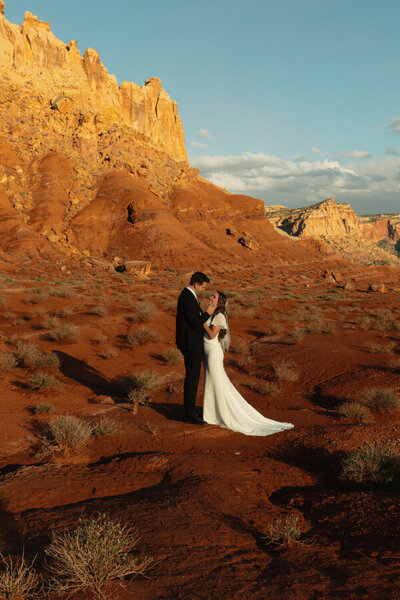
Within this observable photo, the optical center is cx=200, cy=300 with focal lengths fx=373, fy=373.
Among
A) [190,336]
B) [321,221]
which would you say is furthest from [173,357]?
[321,221]

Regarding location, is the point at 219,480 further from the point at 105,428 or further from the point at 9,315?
the point at 9,315

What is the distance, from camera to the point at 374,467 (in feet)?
13.3

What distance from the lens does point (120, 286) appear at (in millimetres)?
27281

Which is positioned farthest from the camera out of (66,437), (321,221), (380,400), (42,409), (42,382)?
(321,221)

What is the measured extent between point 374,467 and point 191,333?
306 cm

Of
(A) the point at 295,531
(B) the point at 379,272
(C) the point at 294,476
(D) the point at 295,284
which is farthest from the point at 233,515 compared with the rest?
(B) the point at 379,272

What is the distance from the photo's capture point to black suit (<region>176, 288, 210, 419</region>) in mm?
5793

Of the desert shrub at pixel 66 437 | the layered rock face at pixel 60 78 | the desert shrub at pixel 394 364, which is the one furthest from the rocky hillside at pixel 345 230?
the desert shrub at pixel 66 437

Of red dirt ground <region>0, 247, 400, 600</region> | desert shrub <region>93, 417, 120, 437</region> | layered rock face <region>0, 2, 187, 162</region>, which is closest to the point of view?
red dirt ground <region>0, 247, 400, 600</region>

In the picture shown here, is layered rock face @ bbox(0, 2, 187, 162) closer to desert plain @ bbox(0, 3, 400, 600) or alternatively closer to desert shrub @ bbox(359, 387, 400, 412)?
desert plain @ bbox(0, 3, 400, 600)

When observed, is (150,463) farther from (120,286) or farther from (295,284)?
(295,284)

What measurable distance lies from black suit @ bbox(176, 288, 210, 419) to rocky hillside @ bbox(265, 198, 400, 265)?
323 ft

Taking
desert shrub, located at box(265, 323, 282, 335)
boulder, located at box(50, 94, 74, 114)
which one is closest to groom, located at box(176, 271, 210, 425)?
desert shrub, located at box(265, 323, 282, 335)

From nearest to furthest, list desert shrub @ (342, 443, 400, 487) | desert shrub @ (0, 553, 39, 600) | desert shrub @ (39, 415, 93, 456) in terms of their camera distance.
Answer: desert shrub @ (0, 553, 39, 600) < desert shrub @ (342, 443, 400, 487) < desert shrub @ (39, 415, 93, 456)
